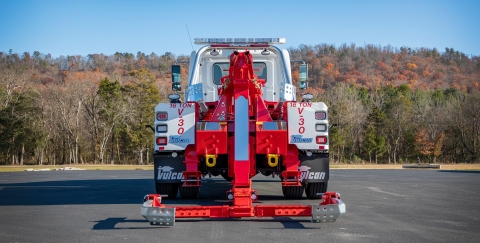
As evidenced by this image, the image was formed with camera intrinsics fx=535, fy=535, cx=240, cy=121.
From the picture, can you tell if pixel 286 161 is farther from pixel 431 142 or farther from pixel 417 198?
pixel 431 142

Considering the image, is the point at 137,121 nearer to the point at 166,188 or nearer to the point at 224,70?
the point at 224,70

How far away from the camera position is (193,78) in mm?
13312

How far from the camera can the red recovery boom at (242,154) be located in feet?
27.2

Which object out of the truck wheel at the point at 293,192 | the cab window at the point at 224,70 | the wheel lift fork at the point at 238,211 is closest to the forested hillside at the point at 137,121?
the cab window at the point at 224,70

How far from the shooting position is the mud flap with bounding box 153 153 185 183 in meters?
11.4

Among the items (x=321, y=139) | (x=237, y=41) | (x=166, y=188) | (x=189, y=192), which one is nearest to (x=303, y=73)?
(x=237, y=41)

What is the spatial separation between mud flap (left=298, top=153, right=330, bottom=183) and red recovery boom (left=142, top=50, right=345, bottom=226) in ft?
1.76

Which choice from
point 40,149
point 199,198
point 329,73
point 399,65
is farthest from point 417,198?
point 399,65

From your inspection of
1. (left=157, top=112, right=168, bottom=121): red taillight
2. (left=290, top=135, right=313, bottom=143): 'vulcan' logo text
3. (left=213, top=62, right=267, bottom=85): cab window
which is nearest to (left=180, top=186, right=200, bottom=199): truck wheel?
(left=157, top=112, right=168, bottom=121): red taillight

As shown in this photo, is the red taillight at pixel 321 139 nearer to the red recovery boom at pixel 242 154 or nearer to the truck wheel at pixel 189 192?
the red recovery boom at pixel 242 154

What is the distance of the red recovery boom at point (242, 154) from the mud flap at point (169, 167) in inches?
19.9

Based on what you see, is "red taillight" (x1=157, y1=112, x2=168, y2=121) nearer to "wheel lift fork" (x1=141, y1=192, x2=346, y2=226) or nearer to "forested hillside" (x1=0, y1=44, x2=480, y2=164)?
"wheel lift fork" (x1=141, y1=192, x2=346, y2=226)

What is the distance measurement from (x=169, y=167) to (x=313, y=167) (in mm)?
3077

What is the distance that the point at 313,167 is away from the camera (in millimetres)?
11414
